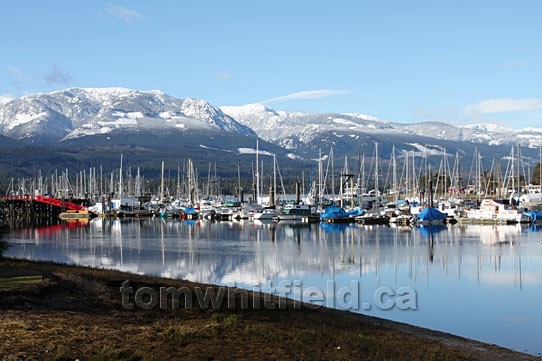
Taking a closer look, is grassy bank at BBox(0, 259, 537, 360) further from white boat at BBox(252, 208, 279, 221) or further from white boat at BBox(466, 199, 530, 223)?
white boat at BBox(252, 208, 279, 221)

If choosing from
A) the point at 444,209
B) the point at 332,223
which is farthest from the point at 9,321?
the point at 444,209

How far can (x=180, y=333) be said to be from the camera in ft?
67.3

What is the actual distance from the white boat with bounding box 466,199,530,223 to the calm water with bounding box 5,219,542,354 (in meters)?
10.9

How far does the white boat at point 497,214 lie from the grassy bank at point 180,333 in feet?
287

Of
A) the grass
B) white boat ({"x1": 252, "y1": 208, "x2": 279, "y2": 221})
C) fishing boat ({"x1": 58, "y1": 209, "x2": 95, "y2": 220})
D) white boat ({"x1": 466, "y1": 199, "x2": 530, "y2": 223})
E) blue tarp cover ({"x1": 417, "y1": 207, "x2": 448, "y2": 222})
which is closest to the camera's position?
the grass

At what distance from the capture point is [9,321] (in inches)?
807

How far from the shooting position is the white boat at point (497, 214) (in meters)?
110

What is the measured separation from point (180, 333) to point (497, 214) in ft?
322

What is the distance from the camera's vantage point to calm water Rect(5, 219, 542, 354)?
33875 millimetres

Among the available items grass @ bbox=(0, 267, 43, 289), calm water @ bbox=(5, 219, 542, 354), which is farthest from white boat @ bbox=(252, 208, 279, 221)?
grass @ bbox=(0, 267, 43, 289)

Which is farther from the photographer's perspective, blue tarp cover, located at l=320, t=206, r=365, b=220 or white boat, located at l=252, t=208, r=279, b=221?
white boat, located at l=252, t=208, r=279, b=221

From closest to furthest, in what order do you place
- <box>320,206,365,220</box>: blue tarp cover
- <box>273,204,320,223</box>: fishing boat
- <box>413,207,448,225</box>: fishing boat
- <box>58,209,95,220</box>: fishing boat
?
<box>413,207,448,225</box>: fishing boat
<box>320,206,365,220</box>: blue tarp cover
<box>273,204,320,223</box>: fishing boat
<box>58,209,95,220</box>: fishing boat

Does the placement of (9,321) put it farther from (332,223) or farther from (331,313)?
(332,223)

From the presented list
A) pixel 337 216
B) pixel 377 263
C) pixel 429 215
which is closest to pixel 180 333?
pixel 377 263
